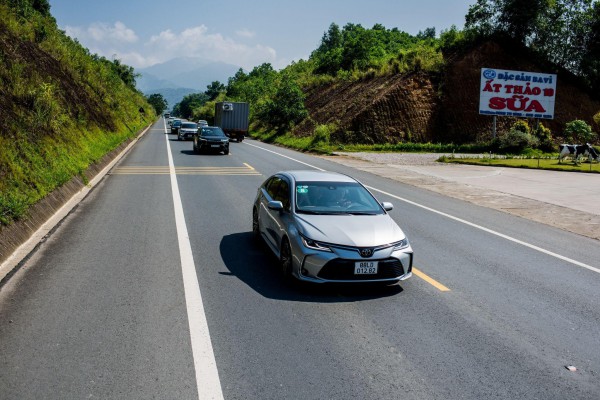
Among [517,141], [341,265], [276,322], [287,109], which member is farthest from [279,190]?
[287,109]

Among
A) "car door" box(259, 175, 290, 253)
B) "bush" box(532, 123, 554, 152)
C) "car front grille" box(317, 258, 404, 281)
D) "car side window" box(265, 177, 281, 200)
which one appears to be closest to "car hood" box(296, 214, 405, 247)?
"car front grille" box(317, 258, 404, 281)

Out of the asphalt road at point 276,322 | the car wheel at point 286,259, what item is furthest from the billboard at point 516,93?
the car wheel at point 286,259

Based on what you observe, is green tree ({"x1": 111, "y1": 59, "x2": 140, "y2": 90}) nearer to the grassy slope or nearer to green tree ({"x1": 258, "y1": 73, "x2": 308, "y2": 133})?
green tree ({"x1": 258, "y1": 73, "x2": 308, "y2": 133})

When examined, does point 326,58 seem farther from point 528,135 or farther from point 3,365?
point 3,365

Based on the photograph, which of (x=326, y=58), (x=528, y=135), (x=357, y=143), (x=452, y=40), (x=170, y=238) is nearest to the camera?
(x=170, y=238)

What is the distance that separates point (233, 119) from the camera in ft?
158

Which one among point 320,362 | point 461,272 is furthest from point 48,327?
point 461,272

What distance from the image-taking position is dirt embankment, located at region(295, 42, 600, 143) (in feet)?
151

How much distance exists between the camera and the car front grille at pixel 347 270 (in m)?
6.78

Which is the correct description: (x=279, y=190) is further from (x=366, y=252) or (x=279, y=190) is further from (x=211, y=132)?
(x=211, y=132)

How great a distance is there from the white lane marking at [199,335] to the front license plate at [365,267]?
202cm

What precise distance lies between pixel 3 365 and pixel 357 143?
135 feet

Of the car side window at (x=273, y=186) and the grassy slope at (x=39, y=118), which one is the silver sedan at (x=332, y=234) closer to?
the car side window at (x=273, y=186)

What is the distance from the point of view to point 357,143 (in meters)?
44.7
